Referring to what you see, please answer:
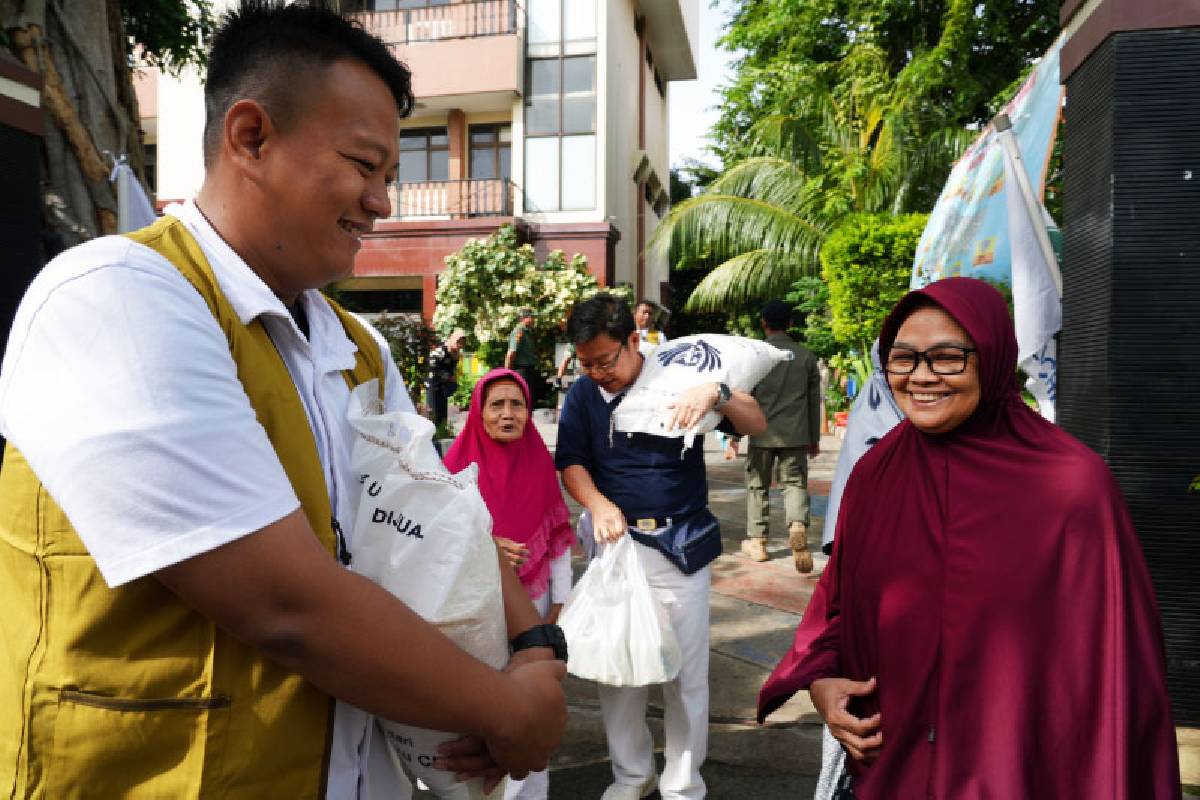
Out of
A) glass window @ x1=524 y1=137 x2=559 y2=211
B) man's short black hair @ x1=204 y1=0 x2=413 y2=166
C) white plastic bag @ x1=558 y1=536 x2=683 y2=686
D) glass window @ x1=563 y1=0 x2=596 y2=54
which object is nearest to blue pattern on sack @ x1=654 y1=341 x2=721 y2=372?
white plastic bag @ x1=558 y1=536 x2=683 y2=686

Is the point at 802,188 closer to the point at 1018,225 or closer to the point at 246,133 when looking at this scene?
the point at 1018,225

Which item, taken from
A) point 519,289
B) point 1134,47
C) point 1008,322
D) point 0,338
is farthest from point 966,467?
point 519,289

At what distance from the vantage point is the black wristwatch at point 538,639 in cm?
126

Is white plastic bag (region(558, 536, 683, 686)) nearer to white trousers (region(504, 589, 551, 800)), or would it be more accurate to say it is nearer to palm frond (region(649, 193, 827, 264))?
white trousers (region(504, 589, 551, 800))

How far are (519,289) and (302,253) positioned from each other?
555 inches

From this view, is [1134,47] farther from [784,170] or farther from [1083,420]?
[784,170]

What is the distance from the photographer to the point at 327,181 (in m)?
1.13

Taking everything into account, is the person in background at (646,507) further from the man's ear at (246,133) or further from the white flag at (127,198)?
the white flag at (127,198)

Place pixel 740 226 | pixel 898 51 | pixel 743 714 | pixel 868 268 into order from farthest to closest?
pixel 898 51
pixel 740 226
pixel 868 268
pixel 743 714

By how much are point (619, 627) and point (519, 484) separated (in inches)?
33.7

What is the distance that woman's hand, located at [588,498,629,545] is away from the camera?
3.17m

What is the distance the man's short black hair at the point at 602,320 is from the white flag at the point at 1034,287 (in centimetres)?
212

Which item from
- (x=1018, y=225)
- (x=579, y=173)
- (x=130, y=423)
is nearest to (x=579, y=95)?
(x=579, y=173)

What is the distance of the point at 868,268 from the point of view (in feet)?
37.1
